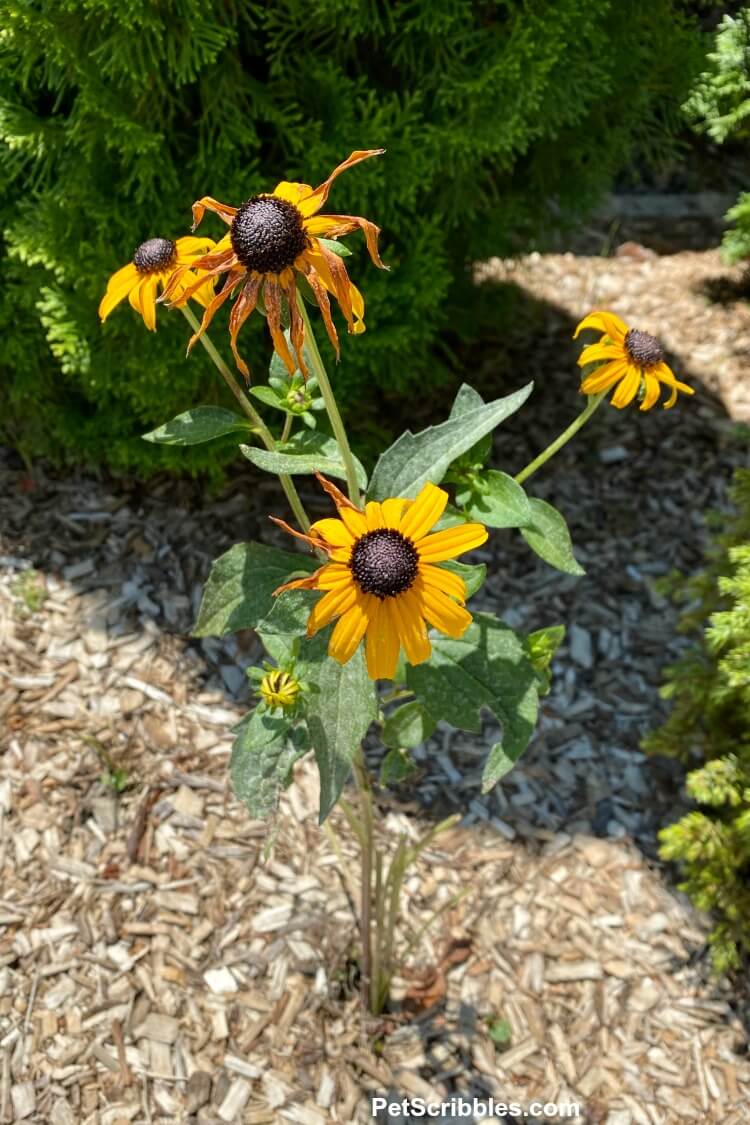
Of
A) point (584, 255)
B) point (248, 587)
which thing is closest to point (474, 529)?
point (248, 587)

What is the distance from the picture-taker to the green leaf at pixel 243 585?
1.39m

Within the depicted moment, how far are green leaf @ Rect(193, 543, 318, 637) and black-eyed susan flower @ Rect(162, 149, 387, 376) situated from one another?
0.42 meters

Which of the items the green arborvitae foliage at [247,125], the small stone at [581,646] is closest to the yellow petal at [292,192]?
the green arborvitae foliage at [247,125]

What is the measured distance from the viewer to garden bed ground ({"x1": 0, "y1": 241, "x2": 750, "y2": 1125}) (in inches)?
80.2

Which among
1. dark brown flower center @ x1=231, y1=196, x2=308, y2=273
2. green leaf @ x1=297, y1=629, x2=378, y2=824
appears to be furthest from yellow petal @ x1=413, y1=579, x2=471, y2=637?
dark brown flower center @ x1=231, y1=196, x2=308, y2=273

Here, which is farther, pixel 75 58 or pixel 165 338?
pixel 165 338

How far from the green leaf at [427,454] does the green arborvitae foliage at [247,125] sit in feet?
4.74

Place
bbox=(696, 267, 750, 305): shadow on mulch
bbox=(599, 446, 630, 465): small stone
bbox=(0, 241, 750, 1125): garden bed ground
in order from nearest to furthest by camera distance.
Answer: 1. bbox=(0, 241, 750, 1125): garden bed ground
2. bbox=(599, 446, 630, 465): small stone
3. bbox=(696, 267, 750, 305): shadow on mulch

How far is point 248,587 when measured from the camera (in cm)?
140

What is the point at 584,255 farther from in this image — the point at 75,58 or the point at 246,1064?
the point at 246,1064

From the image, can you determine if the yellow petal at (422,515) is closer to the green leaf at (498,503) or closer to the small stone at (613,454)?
the green leaf at (498,503)

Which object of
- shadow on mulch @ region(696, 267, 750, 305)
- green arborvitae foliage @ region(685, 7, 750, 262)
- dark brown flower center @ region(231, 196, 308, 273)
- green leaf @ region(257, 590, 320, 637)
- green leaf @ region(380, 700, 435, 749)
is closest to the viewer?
dark brown flower center @ region(231, 196, 308, 273)

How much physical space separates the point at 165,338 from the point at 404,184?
846 mm

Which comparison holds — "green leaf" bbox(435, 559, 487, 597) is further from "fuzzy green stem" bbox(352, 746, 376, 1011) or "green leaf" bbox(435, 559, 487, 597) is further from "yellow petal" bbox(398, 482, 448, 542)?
"fuzzy green stem" bbox(352, 746, 376, 1011)
